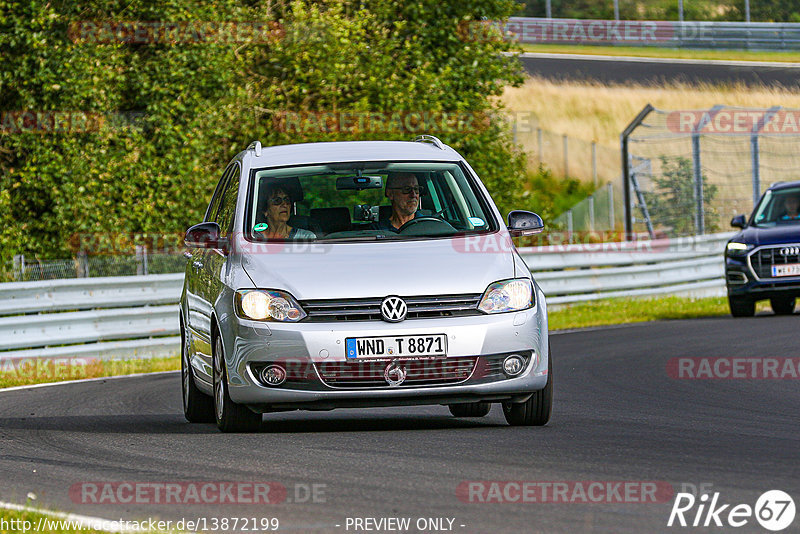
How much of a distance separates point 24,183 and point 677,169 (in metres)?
13.2

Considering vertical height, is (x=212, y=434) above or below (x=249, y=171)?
below

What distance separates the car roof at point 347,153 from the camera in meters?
10.1

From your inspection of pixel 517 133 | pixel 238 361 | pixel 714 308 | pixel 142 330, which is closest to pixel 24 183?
pixel 142 330

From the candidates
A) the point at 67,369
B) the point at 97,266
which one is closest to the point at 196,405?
the point at 67,369

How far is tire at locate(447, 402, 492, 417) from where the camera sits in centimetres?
1033

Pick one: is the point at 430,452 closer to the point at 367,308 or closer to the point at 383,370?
the point at 383,370

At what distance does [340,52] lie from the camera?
2736 cm

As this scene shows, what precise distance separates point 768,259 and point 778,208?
1.25 meters

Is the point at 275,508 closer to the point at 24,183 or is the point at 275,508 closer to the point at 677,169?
the point at 24,183

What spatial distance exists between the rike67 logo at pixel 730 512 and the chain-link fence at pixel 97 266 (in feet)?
51.8

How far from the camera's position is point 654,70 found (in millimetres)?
56781

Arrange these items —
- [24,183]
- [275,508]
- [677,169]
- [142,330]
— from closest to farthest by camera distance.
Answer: [275,508] < [142,330] < [24,183] < [677,169]

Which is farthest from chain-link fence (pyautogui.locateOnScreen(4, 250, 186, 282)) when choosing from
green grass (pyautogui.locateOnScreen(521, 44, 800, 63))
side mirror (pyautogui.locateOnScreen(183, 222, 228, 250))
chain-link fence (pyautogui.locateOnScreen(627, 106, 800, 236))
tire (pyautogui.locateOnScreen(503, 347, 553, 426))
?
green grass (pyautogui.locateOnScreen(521, 44, 800, 63))

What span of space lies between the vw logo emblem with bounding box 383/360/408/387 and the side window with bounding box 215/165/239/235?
1678mm
